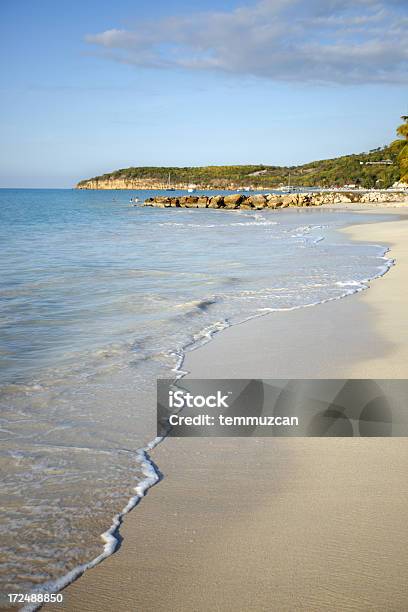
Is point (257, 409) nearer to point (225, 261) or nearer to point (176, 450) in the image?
point (176, 450)

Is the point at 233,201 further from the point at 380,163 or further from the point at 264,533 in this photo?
the point at 380,163

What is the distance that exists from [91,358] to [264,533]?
12.7 feet

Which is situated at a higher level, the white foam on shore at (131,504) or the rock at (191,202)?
the rock at (191,202)

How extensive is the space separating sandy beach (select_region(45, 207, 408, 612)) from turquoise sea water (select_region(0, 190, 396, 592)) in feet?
0.96

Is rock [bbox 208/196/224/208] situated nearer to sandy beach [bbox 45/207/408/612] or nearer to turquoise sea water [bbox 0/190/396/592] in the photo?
turquoise sea water [bbox 0/190/396/592]

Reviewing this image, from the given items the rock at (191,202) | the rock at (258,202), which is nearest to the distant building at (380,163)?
the rock at (191,202)

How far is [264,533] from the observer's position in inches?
115

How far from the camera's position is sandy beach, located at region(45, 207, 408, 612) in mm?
2457

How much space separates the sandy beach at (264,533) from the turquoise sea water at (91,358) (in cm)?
29

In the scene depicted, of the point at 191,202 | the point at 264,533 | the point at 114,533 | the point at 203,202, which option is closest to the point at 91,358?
the point at 114,533

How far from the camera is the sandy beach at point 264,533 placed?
8.06 feet

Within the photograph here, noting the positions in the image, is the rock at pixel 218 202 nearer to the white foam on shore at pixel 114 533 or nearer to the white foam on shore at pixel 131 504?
the white foam on shore at pixel 131 504

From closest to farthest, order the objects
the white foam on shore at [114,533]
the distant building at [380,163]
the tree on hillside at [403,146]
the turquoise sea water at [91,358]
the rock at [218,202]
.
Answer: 1. the white foam on shore at [114,533]
2. the turquoise sea water at [91,358]
3. the tree on hillside at [403,146]
4. the rock at [218,202]
5. the distant building at [380,163]

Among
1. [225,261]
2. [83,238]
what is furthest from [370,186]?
[225,261]
